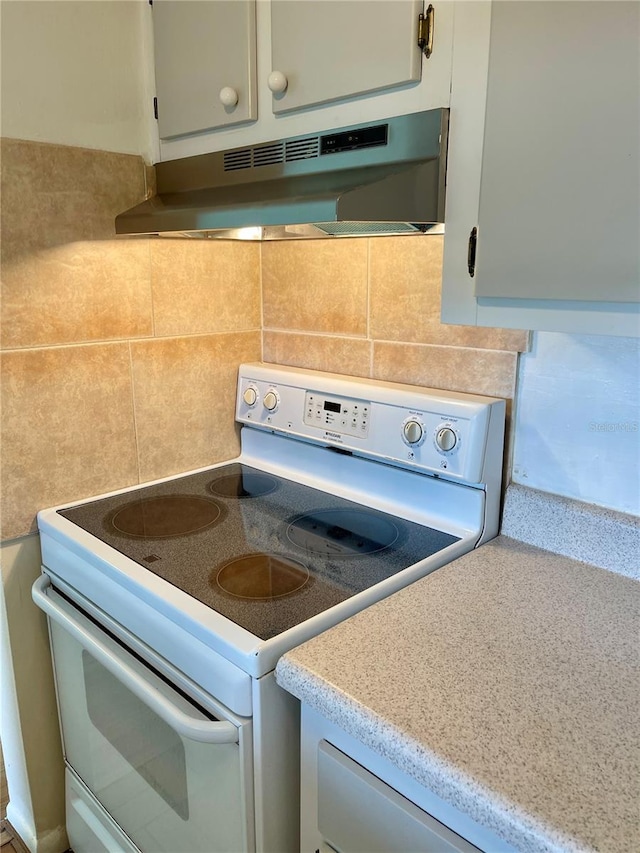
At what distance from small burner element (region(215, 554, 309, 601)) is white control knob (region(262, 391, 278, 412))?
462 millimetres

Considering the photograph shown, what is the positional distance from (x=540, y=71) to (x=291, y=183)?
0.41 metres

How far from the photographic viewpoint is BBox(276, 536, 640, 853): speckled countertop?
59 centimetres

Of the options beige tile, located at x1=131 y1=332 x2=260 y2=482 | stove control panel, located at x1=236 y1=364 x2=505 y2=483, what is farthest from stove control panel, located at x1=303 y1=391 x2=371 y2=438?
beige tile, located at x1=131 y1=332 x2=260 y2=482

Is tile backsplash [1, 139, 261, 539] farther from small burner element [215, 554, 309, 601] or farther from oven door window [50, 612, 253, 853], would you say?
small burner element [215, 554, 309, 601]

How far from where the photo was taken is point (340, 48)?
0.94m

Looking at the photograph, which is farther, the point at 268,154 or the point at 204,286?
the point at 204,286

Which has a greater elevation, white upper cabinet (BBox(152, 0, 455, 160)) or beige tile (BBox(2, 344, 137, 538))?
white upper cabinet (BBox(152, 0, 455, 160))

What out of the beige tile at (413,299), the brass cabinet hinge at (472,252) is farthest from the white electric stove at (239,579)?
the brass cabinet hinge at (472,252)

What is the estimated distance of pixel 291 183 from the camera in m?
1.01

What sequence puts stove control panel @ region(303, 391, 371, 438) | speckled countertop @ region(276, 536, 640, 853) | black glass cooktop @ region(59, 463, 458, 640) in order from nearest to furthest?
speckled countertop @ region(276, 536, 640, 853) → black glass cooktop @ region(59, 463, 458, 640) → stove control panel @ region(303, 391, 371, 438)

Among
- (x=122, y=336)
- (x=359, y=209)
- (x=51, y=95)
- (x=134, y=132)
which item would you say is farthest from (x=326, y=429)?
(x=51, y=95)

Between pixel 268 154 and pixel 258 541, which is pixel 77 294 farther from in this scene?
pixel 258 541

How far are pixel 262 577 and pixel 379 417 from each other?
0.42 meters

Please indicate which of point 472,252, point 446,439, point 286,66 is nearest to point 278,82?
point 286,66
